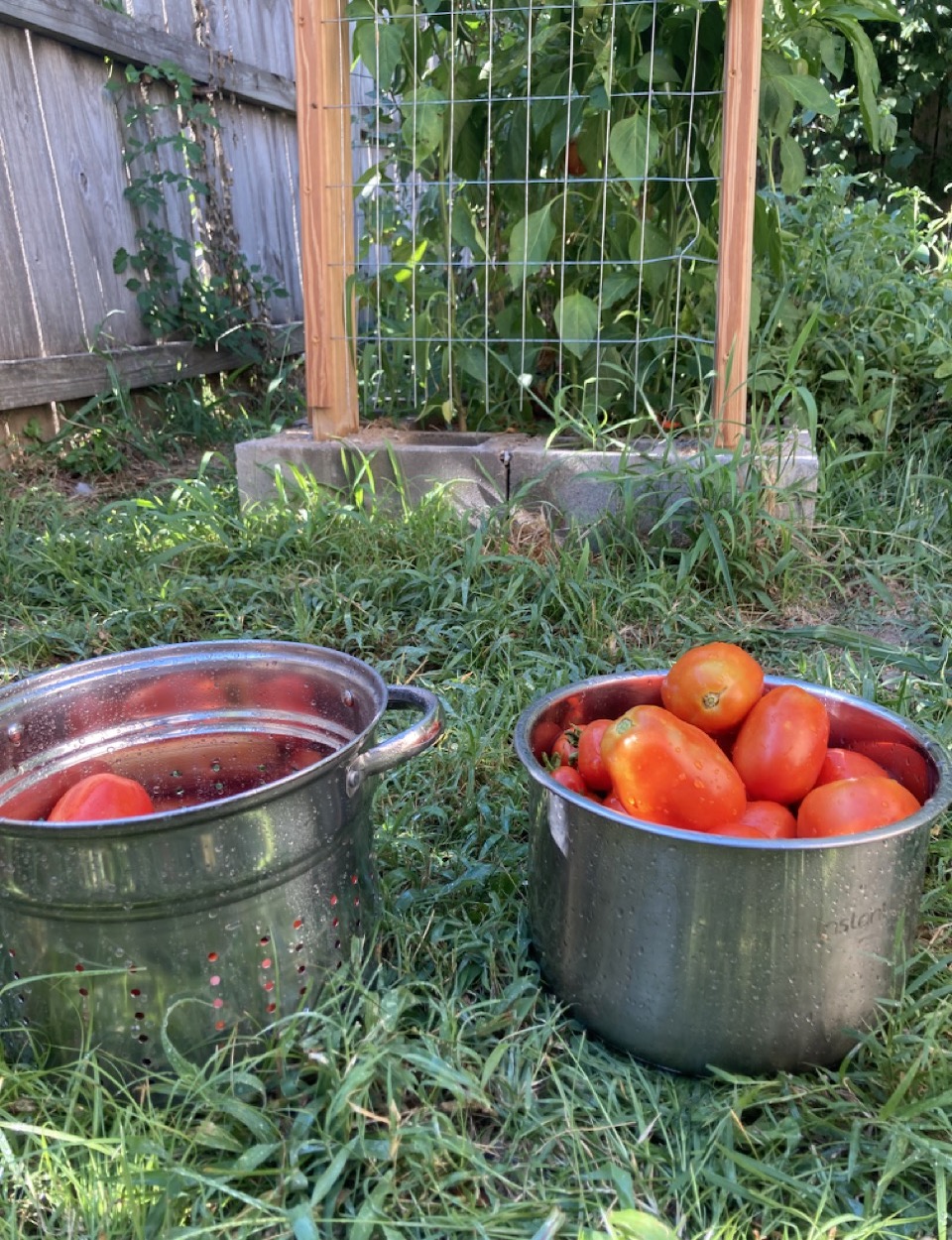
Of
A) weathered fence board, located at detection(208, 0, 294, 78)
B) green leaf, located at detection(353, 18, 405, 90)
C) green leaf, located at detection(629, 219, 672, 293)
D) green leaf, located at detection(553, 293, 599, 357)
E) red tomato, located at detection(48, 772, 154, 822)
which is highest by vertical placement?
weathered fence board, located at detection(208, 0, 294, 78)

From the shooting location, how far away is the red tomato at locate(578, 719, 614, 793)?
4.44ft

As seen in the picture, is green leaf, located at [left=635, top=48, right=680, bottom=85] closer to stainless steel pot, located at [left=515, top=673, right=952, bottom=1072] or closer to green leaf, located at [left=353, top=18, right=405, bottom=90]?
green leaf, located at [left=353, top=18, right=405, bottom=90]

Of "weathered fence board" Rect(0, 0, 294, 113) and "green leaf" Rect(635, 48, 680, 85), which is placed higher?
"weathered fence board" Rect(0, 0, 294, 113)

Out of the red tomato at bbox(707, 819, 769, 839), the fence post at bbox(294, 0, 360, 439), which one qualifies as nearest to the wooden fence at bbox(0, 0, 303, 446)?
the fence post at bbox(294, 0, 360, 439)

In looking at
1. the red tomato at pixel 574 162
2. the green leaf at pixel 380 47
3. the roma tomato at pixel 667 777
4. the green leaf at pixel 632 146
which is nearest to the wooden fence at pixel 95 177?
the green leaf at pixel 380 47

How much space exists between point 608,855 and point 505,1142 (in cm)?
33

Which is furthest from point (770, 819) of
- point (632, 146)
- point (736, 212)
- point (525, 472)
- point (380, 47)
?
point (380, 47)

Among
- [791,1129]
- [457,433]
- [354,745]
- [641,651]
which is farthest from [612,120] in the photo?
[791,1129]

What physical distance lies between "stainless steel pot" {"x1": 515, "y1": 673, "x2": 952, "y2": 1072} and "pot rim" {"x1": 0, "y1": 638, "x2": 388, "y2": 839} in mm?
249

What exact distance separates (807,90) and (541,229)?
0.75 metres

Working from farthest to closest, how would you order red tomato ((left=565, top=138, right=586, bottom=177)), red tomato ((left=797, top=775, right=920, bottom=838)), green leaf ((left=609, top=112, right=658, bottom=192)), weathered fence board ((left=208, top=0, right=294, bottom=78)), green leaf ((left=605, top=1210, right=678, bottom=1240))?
weathered fence board ((left=208, top=0, right=294, bottom=78))
red tomato ((left=565, top=138, right=586, bottom=177))
green leaf ((left=609, top=112, right=658, bottom=192))
red tomato ((left=797, top=775, right=920, bottom=838))
green leaf ((left=605, top=1210, right=678, bottom=1240))

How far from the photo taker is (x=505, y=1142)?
1110 mm

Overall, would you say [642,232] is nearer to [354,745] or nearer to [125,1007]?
[354,745]

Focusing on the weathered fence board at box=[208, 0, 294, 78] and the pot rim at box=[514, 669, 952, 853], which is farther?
the weathered fence board at box=[208, 0, 294, 78]
